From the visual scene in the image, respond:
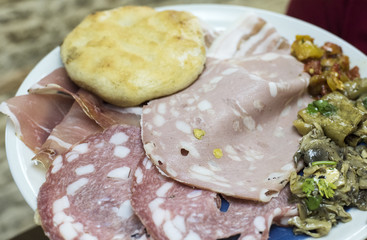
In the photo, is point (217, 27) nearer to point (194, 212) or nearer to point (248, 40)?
point (248, 40)

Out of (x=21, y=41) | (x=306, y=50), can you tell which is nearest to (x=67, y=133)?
(x=306, y=50)

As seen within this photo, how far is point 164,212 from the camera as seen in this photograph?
1317mm

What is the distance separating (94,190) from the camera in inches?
56.0

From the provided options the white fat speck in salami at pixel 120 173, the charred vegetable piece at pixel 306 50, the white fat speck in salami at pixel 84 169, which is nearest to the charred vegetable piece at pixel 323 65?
the charred vegetable piece at pixel 306 50

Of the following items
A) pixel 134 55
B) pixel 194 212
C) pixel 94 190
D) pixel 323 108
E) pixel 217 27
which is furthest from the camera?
pixel 217 27

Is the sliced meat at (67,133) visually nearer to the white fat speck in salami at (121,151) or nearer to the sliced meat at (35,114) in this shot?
the sliced meat at (35,114)

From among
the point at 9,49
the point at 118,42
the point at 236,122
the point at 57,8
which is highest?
the point at 118,42

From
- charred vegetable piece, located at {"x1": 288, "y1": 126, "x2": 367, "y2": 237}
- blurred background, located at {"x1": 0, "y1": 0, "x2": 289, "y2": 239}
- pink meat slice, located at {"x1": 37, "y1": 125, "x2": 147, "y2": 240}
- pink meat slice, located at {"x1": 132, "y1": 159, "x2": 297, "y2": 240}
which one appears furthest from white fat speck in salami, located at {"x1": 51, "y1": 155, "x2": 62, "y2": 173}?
blurred background, located at {"x1": 0, "y1": 0, "x2": 289, "y2": 239}

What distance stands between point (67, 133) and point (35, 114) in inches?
8.5

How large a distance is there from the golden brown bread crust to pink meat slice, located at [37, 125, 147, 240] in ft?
0.75

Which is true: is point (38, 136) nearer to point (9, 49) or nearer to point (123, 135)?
point (123, 135)

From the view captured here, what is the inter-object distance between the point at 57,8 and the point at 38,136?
166cm

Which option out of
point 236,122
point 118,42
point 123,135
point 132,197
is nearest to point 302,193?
point 236,122

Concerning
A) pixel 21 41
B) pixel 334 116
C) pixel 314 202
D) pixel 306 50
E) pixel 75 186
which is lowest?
pixel 21 41
